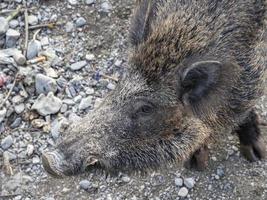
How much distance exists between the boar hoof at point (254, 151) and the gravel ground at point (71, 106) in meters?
0.04

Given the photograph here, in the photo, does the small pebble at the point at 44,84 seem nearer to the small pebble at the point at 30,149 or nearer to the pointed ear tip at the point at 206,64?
the small pebble at the point at 30,149

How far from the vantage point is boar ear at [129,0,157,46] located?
137 inches

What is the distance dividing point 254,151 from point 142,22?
1.30 meters

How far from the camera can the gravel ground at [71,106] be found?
405 cm

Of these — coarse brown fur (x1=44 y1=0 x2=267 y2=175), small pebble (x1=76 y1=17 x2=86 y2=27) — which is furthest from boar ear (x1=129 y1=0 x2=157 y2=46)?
small pebble (x1=76 y1=17 x2=86 y2=27)

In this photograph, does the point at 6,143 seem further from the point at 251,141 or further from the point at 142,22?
the point at 251,141

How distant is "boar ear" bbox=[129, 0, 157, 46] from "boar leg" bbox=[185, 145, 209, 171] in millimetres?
981

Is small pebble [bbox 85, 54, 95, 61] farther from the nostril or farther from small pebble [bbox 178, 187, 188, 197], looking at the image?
the nostril

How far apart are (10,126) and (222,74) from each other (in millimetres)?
1686

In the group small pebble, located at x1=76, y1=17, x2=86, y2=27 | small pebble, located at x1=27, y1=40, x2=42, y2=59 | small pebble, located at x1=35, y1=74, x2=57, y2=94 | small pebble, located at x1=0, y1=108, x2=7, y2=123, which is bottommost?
small pebble, located at x1=0, y1=108, x2=7, y2=123

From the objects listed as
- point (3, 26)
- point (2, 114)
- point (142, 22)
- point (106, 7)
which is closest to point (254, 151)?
point (142, 22)

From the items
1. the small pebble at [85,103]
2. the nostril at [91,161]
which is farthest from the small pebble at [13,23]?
the nostril at [91,161]

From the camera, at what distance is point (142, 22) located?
11.6 feet

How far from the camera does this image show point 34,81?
440cm
